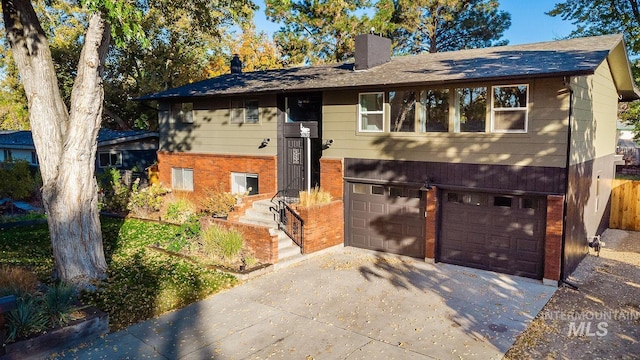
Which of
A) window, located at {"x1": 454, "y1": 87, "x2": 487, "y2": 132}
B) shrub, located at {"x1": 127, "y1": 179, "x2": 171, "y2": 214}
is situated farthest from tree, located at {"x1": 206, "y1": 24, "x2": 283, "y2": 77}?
window, located at {"x1": 454, "y1": 87, "x2": 487, "y2": 132}

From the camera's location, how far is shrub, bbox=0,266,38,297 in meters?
7.56

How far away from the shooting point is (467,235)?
A: 11422 millimetres

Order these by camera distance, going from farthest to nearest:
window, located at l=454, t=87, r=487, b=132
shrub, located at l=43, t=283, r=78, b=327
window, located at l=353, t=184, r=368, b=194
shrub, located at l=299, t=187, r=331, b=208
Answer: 1. window, located at l=353, t=184, r=368, b=194
2. shrub, located at l=299, t=187, r=331, b=208
3. window, located at l=454, t=87, r=487, b=132
4. shrub, located at l=43, t=283, r=78, b=327

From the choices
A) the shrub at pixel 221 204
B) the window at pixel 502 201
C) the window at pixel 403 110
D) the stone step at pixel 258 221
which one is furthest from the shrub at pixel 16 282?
the window at pixel 502 201

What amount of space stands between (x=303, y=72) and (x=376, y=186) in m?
6.50

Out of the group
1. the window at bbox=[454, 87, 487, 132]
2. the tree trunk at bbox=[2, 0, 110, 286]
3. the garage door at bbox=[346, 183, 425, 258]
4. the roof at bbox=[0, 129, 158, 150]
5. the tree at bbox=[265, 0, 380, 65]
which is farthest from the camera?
the tree at bbox=[265, 0, 380, 65]

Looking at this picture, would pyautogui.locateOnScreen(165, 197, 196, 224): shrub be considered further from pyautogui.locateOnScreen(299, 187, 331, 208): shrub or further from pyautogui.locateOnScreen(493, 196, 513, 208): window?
pyautogui.locateOnScreen(493, 196, 513, 208): window

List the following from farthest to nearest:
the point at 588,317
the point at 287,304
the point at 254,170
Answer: the point at 254,170 → the point at 287,304 → the point at 588,317

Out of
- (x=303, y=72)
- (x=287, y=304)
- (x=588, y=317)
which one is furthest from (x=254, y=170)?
(x=588, y=317)

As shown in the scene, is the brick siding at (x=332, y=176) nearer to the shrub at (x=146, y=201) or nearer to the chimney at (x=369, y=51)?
the chimney at (x=369, y=51)

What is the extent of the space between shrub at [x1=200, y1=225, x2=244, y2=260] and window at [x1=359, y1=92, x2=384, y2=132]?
4793 millimetres

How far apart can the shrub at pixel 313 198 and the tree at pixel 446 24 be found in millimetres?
18584

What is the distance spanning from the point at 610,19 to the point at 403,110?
61.3ft

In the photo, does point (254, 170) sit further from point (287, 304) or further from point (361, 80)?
point (287, 304)
